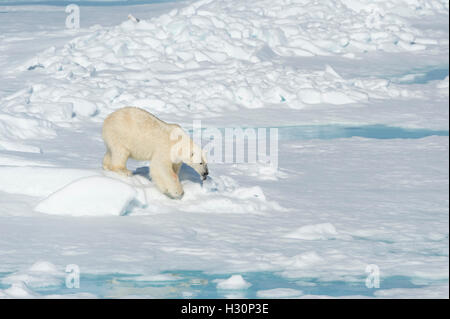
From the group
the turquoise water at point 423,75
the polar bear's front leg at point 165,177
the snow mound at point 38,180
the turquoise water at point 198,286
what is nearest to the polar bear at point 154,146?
the polar bear's front leg at point 165,177

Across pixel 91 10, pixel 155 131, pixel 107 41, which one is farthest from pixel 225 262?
pixel 91 10

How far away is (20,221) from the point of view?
4984 millimetres

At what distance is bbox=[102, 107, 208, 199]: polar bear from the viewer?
550 cm

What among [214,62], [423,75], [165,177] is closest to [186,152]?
[165,177]

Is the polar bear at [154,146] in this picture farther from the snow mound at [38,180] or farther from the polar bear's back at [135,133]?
the snow mound at [38,180]

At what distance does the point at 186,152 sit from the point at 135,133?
43cm

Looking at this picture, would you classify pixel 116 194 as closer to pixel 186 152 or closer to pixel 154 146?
pixel 154 146

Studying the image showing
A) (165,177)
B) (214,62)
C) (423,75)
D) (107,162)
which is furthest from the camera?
(423,75)

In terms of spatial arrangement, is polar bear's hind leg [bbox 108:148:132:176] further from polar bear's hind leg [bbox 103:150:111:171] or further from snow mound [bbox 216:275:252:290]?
snow mound [bbox 216:275:252:290]

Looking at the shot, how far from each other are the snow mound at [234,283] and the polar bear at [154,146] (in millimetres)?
1600

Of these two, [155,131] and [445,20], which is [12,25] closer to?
[445,20]

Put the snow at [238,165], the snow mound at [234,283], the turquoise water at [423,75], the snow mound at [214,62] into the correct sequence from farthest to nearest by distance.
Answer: the turquoise water at [423,75], the snow mound at [214,62], the snow at [238,165], the snow mound at [234,283]

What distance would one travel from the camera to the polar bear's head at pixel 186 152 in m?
5.50

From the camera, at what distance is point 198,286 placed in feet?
13.2
